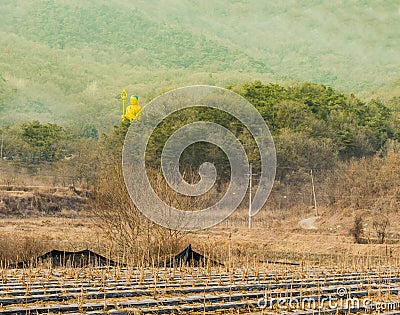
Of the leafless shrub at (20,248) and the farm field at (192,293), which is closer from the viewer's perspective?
the farm field at (192,293)

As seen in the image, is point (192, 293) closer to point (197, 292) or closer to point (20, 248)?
point (197, 292)

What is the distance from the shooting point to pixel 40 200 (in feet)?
125

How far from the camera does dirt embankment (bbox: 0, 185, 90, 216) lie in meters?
36.9

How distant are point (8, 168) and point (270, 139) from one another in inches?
792

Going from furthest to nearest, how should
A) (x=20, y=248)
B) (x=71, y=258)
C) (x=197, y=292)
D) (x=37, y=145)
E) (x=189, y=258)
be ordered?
(x=37, y=145)
(x=20, y=248)
(x=189, y=258)
(x=71, y=258)
(x=197, y=292)

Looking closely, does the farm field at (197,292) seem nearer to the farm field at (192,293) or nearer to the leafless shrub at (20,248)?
Answer: the farm field at (192,293)

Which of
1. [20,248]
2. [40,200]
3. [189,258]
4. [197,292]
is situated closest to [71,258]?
[189,258]

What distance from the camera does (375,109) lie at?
5222 centimetres

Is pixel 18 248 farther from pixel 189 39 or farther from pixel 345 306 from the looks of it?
pixel 189 39

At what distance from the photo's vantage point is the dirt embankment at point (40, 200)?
36875 millimetres

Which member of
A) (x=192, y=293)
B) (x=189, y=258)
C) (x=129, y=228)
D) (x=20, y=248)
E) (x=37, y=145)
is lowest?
(x=192, y=293)

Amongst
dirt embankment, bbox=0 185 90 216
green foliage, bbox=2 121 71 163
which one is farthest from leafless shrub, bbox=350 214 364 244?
green foliage, bbox=2 121 71 163

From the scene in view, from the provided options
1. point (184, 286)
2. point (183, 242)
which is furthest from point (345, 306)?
point (183, 242)

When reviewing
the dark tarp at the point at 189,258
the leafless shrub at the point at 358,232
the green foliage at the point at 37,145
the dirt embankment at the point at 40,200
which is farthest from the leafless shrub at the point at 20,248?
the green foliage at the point at 37,145
